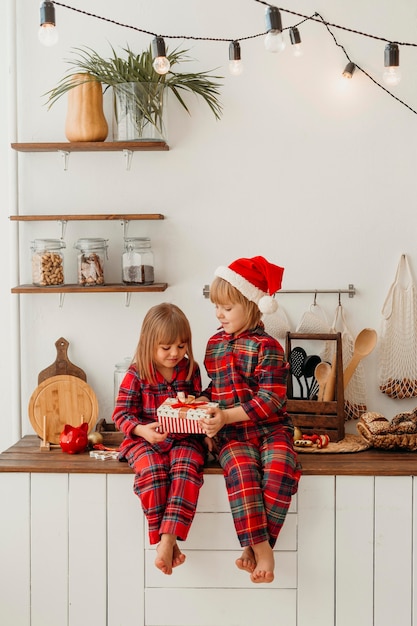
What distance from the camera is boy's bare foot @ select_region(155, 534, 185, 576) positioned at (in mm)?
2193

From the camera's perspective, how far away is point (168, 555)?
221 cm

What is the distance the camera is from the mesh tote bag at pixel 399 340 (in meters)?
2.84

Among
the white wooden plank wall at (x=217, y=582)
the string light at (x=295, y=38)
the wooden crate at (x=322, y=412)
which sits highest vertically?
the string light at (x=295, y=38)

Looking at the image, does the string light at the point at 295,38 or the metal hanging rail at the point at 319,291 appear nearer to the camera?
the string light at the point at 295,38

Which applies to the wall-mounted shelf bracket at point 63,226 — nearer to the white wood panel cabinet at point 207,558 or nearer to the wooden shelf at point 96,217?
the wooden shelf at point 96,217

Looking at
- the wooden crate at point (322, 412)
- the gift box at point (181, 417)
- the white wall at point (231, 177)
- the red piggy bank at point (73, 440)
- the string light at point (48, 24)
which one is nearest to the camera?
the string light at point (48, 24)

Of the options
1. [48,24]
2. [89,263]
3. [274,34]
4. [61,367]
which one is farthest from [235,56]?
[61,367]

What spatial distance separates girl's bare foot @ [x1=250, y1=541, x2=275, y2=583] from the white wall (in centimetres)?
78

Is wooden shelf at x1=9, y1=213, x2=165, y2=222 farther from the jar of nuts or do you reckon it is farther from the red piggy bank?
the red piggy bank

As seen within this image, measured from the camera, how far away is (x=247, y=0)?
9.23 feet

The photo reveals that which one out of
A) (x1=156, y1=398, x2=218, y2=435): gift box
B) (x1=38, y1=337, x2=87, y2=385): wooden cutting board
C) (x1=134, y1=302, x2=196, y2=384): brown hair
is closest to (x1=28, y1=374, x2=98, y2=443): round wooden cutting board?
(x1=38, y1=337, x2=87, y2=385): wooden cutting board

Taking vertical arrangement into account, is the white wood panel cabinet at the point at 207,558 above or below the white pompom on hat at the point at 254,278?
below

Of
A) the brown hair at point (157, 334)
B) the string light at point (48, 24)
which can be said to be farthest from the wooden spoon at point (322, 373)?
the string light at point (48, 24)

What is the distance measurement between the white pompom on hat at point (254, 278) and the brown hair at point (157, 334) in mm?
191
